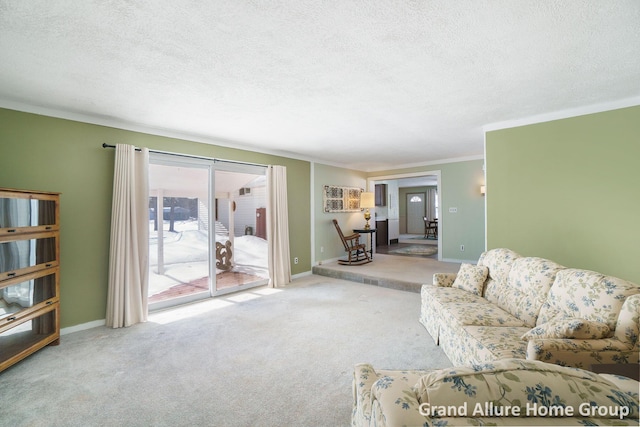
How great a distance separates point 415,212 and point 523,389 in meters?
12.6

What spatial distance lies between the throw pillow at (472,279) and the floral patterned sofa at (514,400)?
2.34 metres

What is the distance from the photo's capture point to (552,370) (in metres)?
0.76

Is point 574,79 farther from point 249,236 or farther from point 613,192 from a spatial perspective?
point 249,236

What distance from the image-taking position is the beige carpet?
1825 mm

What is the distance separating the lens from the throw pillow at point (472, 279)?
3008 mm

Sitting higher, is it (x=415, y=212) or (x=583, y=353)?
(x=415, y=212)

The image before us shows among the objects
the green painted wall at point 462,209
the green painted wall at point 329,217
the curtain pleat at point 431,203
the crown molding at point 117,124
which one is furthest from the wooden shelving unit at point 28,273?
the curtain pleat at point 431,203

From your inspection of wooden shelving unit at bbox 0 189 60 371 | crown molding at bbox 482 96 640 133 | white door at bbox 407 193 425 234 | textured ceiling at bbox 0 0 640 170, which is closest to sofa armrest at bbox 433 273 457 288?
textured ceiling at bbox 0 0 640 170

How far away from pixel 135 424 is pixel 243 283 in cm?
307

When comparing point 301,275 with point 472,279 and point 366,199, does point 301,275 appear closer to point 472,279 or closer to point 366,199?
point 366,199

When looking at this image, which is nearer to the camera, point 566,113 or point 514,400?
point 514,400

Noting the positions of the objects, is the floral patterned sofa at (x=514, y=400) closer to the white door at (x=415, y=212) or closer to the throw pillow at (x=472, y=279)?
the throw pillow at (x=472, y=279)

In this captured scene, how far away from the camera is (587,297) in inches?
72.9

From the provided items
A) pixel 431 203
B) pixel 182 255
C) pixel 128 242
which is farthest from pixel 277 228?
pixel 431 203
